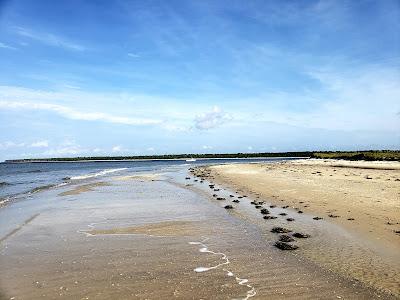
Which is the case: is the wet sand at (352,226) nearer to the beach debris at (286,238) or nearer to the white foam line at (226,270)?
the beach debris at (286,238)

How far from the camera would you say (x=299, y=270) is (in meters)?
9.12

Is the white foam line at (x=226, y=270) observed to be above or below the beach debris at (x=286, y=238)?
below

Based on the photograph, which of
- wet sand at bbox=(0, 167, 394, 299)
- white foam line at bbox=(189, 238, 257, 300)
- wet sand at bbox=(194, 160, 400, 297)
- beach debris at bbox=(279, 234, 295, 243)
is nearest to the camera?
white foam line at bbox=(189, 238, 257, 300)

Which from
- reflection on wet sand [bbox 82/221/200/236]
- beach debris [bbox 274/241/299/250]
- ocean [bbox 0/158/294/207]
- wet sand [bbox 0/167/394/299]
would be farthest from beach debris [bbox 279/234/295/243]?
ocean [bbox 0/158/294/207]

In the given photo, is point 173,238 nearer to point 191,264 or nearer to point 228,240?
point 228,240

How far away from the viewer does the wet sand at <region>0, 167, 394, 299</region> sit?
792 cm

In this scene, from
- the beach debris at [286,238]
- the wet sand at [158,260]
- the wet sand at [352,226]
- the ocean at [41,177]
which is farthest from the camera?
the ocean at [41,177]

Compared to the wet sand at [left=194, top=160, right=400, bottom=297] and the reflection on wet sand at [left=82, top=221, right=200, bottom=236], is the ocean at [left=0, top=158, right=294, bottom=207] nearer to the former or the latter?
the reflection on wet sand at [left=82, top=221, right=200, bottom=236]

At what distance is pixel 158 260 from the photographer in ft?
33.8

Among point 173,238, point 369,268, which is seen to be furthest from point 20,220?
point 369,268

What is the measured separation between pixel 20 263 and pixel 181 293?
218 inches

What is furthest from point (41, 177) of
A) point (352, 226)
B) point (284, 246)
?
point (284, 246)

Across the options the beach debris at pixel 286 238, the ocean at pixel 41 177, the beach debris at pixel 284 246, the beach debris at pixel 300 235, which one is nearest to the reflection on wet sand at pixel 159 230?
the beach debris at pixel 286 238

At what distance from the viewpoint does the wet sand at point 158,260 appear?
312 inches
